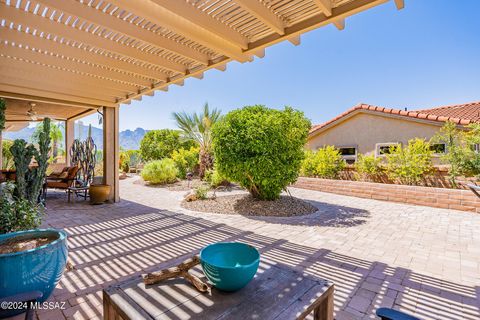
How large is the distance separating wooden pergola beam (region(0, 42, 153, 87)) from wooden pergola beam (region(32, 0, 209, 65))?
6.09 ft

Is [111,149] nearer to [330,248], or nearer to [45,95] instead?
[45,95]

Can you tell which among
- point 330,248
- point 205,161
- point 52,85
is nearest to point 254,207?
point 330,248

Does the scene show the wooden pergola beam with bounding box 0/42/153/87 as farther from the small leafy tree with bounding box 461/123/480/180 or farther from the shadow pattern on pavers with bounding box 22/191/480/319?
the small leafy tree with bounding box 461/123/480/180

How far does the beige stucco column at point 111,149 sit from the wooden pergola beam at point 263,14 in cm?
601

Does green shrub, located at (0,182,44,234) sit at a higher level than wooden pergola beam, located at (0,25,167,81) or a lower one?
lower

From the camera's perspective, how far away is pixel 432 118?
9.52 meters

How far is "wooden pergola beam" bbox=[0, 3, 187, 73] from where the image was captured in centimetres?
290

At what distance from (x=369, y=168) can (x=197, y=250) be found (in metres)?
7.52

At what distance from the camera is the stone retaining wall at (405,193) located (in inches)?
250

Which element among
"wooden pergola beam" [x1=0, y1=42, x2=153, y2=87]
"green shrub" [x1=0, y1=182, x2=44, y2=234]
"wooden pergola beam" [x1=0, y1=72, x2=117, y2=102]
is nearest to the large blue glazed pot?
"green shrub" [x1=0, y1=182, x2=44, y2=234]

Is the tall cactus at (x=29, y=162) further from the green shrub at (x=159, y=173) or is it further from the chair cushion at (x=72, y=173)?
the green shrub at (x=159, y=173)

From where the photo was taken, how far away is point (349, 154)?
12.3 meters

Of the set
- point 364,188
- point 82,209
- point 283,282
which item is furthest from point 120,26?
point 364,188

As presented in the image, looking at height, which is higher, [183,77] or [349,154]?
[183,77]
